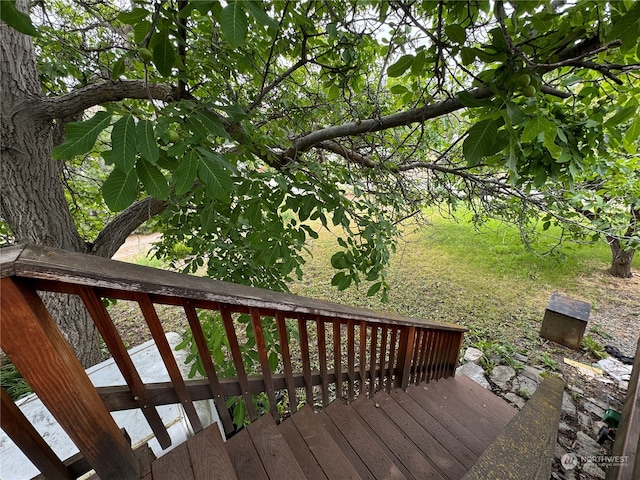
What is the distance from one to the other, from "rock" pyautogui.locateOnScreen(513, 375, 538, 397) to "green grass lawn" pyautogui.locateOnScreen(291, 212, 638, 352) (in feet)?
2.44

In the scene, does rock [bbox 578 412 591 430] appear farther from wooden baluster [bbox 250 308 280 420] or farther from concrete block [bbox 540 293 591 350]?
wooden baluster [bbox 250 308 280 420]

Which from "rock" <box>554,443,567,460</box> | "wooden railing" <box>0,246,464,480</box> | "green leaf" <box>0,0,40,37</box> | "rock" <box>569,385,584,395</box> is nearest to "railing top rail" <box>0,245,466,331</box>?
"wooden railing" <box>0,246,464,480</box>

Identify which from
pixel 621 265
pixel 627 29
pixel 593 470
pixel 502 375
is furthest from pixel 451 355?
pixel 621 265

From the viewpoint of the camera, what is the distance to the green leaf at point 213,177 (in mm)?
846

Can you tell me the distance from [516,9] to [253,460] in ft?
6.06

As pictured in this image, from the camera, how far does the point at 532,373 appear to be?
133 inches

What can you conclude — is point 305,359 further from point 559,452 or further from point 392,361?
point 559,452

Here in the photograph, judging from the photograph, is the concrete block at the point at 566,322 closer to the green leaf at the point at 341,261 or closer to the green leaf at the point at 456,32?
the green leaf at the point at 341,261

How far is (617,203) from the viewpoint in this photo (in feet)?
9.17

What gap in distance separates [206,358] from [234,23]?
1.14 meters

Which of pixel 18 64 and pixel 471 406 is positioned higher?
pixel 18 64

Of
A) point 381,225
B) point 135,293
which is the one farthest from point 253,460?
point 381,225

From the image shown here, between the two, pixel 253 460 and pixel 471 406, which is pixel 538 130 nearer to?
pixel 253 460

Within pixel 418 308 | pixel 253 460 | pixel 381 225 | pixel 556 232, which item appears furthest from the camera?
pixel 556 232
